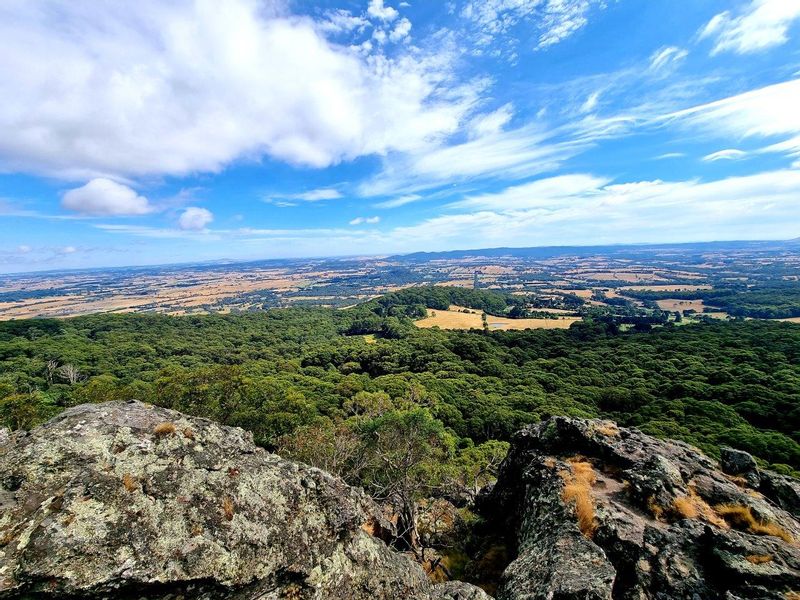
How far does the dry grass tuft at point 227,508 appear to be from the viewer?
712 cm

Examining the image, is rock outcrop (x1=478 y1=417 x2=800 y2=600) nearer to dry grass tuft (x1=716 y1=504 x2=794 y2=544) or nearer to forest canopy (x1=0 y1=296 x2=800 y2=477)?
dry grass tuft (x1=716 y1=504 x2=794 y2=544)

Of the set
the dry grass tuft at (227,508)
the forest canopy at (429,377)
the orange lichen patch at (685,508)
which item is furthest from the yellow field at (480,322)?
the dry grass tuft at (227,508)

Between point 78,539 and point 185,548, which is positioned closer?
point 78,539

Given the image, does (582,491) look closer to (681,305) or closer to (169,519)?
(169,519)

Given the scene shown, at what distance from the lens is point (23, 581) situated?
202 inches

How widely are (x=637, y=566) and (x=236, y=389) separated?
111 ft

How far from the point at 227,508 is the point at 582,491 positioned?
11.3 metres

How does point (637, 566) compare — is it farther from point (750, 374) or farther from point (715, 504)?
point (750, 374)

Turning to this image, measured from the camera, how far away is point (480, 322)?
134500 millimetres

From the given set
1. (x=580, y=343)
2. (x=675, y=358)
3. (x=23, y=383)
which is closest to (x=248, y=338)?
(x=23, y=383)

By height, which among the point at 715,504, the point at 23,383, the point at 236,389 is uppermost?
the point at 715,504

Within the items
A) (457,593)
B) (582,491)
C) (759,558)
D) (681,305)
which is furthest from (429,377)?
(681,305)

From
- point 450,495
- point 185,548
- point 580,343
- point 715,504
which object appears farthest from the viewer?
point 580,343

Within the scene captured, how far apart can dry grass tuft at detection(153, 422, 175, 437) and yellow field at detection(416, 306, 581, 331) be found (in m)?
114
